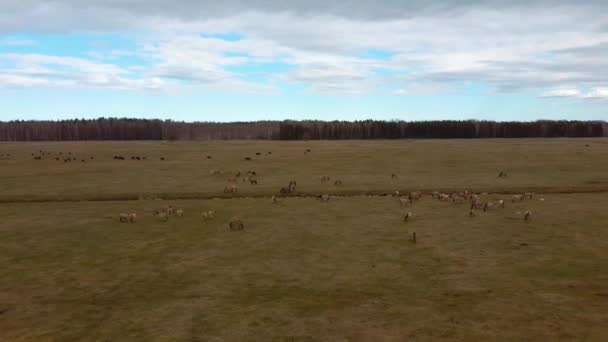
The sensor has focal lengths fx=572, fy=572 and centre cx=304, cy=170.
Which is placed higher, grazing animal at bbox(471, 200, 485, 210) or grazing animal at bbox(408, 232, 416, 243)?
grazing animal at bbox(471, 200, 485, 210)

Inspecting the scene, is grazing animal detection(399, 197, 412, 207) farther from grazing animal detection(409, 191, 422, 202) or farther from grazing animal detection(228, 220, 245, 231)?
grazing animal detection(228, 220, 245, 231)

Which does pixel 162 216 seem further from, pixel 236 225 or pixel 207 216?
pixel 236 225

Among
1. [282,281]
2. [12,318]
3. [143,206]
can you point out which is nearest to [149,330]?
[12,318]

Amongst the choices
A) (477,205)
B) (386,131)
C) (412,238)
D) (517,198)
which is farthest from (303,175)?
(386,131)

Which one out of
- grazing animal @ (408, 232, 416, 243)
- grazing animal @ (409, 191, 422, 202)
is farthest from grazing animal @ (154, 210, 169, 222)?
grazing animal @ (409, 191, 422, 202)

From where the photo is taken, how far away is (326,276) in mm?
8461

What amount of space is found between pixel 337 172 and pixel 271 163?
6.40 m

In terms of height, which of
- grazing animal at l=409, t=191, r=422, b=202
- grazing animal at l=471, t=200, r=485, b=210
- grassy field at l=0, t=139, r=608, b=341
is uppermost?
grazing animal at l=409, t=191, r=422, b=202

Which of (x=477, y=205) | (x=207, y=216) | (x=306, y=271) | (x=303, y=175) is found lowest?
(x=306, y=271)

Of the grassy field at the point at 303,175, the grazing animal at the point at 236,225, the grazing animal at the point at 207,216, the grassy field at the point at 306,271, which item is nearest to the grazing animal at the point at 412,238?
the grassy field at the point at 306,271

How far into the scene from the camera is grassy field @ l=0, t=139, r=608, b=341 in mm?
6348

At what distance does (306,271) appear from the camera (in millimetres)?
8719

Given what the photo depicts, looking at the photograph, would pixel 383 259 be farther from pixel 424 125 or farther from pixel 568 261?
pixel 424 125

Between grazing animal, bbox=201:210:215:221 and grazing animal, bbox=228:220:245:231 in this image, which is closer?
grazing animal, bbox=228:220:245:231
